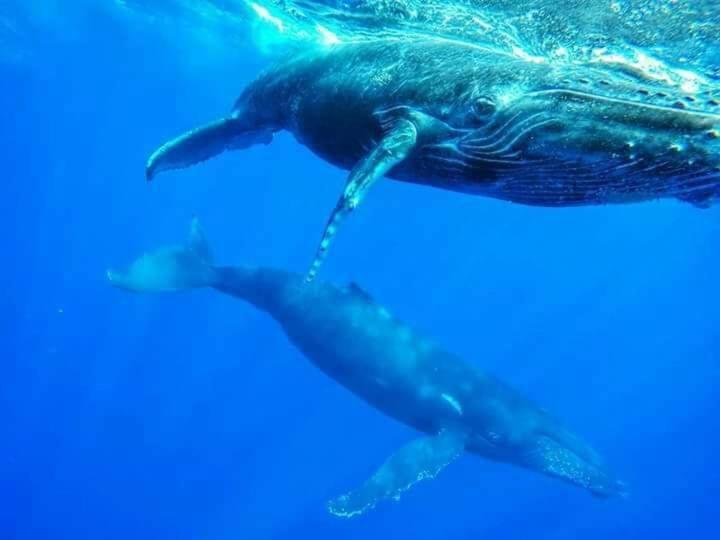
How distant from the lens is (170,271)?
648 inches

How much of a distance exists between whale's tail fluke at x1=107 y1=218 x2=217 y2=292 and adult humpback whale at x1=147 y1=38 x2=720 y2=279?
10.8 metres

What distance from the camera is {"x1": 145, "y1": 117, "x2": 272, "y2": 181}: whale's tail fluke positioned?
7688 mm

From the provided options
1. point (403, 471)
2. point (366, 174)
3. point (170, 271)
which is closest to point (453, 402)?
point (403, 471)

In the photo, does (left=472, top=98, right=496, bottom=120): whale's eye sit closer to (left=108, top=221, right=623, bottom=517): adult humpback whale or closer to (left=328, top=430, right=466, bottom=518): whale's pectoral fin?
(left=328, top=430, right=466, bottom=518): whale's pectoral fin

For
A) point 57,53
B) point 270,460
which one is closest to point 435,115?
point 270,460

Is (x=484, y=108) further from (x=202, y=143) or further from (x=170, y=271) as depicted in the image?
(x=170, y=271)

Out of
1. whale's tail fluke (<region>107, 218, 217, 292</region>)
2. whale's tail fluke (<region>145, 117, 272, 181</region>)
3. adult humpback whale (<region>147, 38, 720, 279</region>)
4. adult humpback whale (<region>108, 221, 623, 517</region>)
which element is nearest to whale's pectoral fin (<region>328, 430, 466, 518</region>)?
adult humpback whale (<region>108, 221, 623, 517</region>)

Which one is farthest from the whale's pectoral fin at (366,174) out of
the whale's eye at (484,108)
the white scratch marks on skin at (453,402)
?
the white scratch marks on skin at (453,402)

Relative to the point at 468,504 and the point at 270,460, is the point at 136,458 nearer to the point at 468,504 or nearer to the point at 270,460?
the point at 270,460

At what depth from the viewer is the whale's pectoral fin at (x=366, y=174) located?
12.7 feet

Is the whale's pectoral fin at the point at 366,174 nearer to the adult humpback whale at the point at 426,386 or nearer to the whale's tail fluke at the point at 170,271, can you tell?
the adult humpback whale at the point at 426,386

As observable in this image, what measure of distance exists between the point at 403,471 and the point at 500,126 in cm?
1019

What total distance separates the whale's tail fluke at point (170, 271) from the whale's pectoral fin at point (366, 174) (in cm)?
1241

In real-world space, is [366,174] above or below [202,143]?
below
